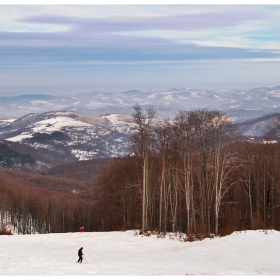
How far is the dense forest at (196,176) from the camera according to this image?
4209cm

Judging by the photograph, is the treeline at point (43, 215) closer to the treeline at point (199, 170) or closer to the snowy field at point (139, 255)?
the treeline at point (199, 170)

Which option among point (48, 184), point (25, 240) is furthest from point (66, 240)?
point (48, 184)

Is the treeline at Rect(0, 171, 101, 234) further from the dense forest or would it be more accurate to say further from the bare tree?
the bare tree

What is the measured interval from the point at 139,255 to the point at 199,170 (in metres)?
17.5

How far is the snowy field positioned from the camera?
26734 mm

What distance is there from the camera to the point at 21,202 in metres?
108

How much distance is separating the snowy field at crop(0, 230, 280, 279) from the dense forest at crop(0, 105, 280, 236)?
4887mm

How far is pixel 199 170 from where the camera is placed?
4822 cm

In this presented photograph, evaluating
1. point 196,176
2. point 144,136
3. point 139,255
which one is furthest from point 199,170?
point 139,255

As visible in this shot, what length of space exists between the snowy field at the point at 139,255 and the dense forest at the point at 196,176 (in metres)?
4.89

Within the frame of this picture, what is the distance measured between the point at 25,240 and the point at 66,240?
11.5 feet

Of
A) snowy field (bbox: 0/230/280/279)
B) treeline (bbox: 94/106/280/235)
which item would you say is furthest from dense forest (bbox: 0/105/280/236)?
snowy field (bbox: 0/230/280/279)

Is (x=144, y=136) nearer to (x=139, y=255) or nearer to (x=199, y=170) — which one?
(x=199, y=170)
